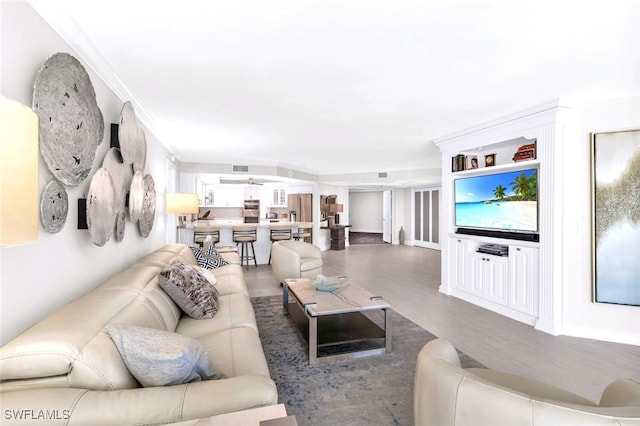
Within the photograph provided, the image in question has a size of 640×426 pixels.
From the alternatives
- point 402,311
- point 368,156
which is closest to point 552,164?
point 402,311

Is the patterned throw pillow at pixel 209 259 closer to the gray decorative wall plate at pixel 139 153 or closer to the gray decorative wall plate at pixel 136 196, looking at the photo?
the gray decorative wall plate at pixel 136 196

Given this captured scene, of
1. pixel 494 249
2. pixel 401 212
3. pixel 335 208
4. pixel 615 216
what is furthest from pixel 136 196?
pixel 401 212

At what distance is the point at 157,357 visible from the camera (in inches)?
50.3

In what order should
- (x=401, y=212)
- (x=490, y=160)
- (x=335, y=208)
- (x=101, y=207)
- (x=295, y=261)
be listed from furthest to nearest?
1. (x=401, y=212)
2. (x=335, y=208)
3. (x=295, y=261)
4. (x=490, y=160)
5. (x=101, y=207)

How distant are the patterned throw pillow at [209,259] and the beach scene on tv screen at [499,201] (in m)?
3.61

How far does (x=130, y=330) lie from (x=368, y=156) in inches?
235

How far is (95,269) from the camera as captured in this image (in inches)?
92.7

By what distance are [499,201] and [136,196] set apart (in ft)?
14.1

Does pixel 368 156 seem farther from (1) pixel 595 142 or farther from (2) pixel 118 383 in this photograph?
(2) pixel 118 383

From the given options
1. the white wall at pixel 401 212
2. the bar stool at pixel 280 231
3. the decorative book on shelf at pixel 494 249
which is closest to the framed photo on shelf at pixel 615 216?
the decorative book on shelf at pixel 494 249

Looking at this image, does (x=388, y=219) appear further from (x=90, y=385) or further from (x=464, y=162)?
(x=90, y=385)

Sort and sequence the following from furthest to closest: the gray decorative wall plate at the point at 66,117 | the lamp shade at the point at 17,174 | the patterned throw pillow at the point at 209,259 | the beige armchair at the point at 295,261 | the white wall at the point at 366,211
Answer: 1. the white wall at the point at 366,211
2. the beige armchair at the point at 295,261
3. the patterned throw pillow at the point at 209,259
4. the gray decorative wall plate at the point at 66,117
5. the lamp shade at the point at 17,174

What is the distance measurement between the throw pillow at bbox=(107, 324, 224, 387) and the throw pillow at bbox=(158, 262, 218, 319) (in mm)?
990

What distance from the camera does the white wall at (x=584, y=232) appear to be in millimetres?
3156
